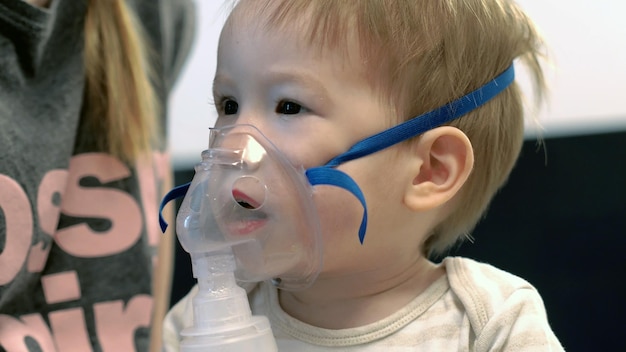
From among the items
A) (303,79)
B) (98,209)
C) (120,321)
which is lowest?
(120,321)

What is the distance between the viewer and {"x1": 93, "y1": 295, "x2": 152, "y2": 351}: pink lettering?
106 cm

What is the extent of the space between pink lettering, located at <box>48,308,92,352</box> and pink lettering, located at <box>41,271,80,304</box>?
0.02 metres

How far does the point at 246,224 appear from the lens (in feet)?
2.64

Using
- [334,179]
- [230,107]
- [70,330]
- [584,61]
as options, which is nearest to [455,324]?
[334,179]

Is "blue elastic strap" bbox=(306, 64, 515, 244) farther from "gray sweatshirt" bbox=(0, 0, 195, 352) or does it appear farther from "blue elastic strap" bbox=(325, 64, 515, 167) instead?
"gray sweatshirt" bbox=(0, 0, 195, 352)

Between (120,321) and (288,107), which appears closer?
(288,107)

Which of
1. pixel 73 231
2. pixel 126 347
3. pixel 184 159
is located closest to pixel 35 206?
pixel 73 231

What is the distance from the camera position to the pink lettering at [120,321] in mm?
1062

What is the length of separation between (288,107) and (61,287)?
42 centimetres

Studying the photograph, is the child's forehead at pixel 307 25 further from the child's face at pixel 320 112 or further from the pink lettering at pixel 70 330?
the pink lettering at pixel 70 330

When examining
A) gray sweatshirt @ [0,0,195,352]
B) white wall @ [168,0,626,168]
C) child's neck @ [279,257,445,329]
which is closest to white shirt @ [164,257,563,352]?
child's neck @ [279,257,445,329]

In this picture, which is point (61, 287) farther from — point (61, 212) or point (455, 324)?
point (455, 324)

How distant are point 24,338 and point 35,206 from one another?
0.17 meters

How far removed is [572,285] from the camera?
4.95 ft
